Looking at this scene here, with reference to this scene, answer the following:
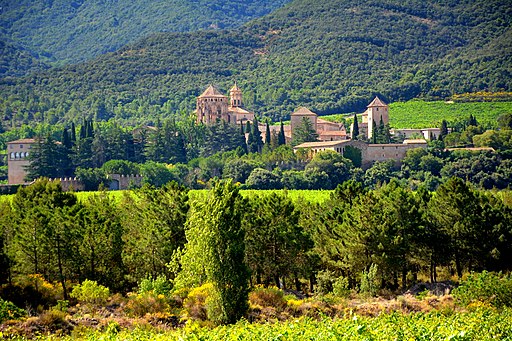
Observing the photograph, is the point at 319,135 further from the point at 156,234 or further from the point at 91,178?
the point at 156,234

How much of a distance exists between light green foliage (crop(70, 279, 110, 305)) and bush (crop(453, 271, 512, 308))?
45.8ft

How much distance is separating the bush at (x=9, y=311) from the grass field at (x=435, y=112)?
341 ft

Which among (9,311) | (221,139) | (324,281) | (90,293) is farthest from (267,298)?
(221,139)

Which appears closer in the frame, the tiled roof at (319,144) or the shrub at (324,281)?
the shrub at (324,281)

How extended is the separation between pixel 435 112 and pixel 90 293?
117m

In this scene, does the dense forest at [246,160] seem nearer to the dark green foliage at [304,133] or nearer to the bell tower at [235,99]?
the dark green foliage at [304,133]

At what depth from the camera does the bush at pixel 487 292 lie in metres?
35.7

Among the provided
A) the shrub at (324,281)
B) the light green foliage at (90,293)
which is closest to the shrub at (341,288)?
the shrub at (324,281)

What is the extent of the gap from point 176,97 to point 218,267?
154680mm

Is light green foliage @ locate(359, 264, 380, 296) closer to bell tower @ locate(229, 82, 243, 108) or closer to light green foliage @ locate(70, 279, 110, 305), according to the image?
light green foliage @ locate(70, 279, 110, 305)

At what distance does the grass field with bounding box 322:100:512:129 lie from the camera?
5468 inches

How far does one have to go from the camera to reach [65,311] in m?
35.5

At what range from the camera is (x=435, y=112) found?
149250 mm

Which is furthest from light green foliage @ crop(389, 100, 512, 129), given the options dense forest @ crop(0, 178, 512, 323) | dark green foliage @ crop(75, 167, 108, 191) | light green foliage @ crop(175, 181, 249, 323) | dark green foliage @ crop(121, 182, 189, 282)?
light green foliage @ crop(175, 181, 249, 323)
